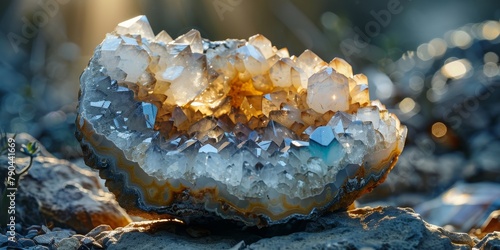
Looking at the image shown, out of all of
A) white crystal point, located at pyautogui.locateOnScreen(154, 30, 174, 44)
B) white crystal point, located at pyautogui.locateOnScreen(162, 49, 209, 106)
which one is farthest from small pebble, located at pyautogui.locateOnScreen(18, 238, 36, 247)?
white crystal point, located at pyautogui.locateOnScreen(154, 30, 174, 44)

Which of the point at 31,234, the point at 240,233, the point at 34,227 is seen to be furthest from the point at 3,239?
the point at 240,233

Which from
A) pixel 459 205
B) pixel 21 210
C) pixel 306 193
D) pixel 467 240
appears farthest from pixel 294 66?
pixel 459 205

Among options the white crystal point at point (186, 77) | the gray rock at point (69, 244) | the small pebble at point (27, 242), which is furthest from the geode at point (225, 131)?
the small pebble at point (27, 242)

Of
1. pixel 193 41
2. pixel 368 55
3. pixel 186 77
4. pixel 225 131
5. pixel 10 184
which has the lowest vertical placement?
pixel 10 184

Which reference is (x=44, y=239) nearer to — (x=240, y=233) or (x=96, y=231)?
(x=96, y=231)

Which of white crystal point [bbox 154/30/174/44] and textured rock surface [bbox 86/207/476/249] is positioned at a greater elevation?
white crystal point [bbox 154/30/174/44]

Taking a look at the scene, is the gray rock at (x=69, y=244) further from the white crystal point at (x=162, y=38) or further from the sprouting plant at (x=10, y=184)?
the white crystal point at (x=162, y=38)

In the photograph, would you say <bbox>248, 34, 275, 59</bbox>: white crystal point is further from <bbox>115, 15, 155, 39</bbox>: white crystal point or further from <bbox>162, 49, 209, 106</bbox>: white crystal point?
<bbox>115, 15, 155, 39</bbox>: white crystal point
